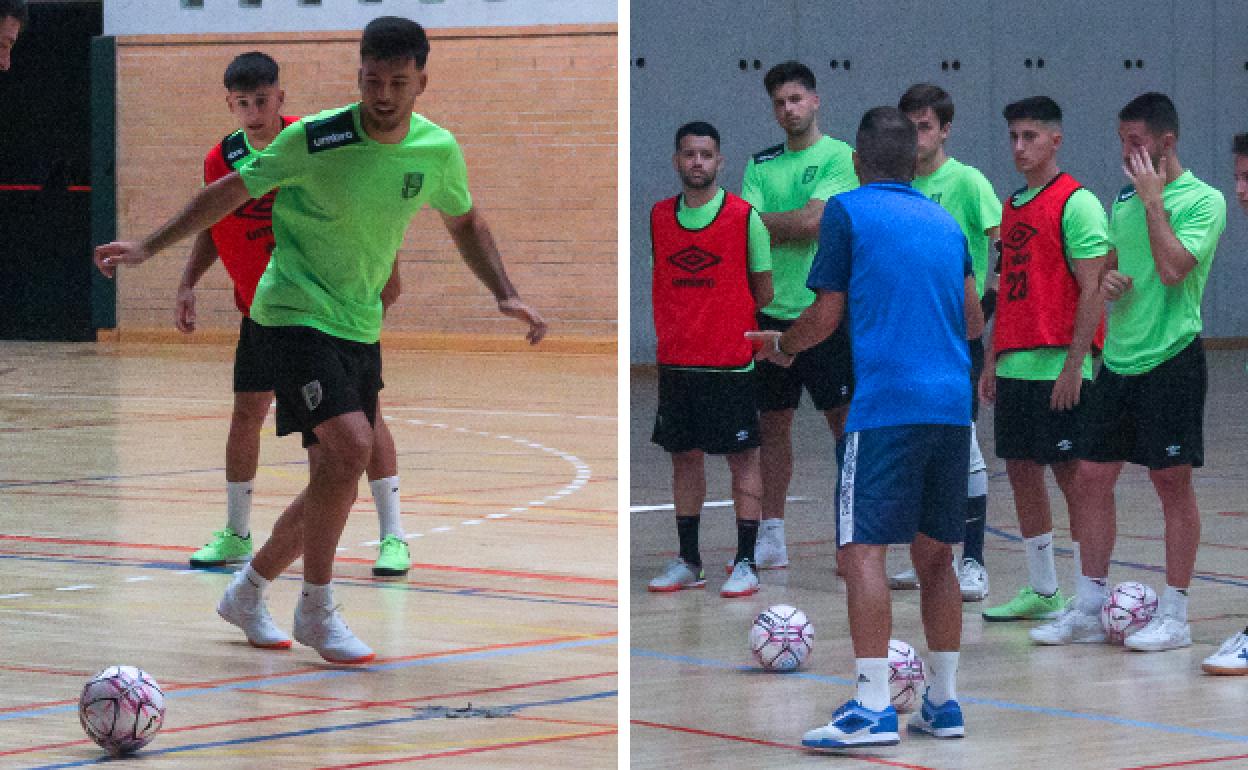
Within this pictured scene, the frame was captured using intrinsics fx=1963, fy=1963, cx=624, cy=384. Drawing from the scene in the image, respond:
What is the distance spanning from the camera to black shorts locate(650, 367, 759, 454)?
7.46m

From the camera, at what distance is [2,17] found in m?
5.38

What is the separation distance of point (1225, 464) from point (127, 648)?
8471 millimetres

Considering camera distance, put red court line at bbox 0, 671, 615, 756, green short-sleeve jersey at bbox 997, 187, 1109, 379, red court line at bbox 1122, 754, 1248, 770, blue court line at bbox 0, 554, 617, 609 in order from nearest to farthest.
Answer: red court line at bbox 1122, 754, 1248, 770 → red court line at bbox 0, 671, 615, 756 → green short-sleeve jersey at bbox 997, 187, 1109, 379 → blue court line at bbox 0, 554, 617, 609

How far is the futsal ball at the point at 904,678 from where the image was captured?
5.30 meters

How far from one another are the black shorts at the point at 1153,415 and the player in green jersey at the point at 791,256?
59.3 inches

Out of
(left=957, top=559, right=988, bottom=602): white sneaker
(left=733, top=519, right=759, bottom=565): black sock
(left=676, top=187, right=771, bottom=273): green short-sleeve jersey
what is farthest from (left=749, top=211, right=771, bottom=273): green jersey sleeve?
(left=957, top=559, right=988, bottom=602): white sneaker

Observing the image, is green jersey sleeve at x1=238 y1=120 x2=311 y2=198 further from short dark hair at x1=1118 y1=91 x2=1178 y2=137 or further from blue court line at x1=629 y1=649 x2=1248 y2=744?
short dark hair at x1=1118 y1=91 x2=1178 y2=137

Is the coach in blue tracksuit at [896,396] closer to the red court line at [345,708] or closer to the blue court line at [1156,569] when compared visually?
the red court line at [345,708]

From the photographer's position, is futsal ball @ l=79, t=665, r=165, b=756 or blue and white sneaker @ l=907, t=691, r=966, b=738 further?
blue and white sneaker @ l=907, t=691, r=966, b=738

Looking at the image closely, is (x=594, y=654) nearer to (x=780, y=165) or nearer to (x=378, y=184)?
(x=378, y=184)

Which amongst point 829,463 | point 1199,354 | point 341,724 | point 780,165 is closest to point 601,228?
point 829,463

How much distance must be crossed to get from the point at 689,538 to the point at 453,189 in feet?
7.22

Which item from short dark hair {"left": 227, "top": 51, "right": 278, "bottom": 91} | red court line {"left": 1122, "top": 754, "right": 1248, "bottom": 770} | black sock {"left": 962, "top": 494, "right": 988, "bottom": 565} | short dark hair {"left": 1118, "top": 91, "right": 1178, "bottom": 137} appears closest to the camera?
red court line {"left": 1122, "top": 754, "right": 1248, "bottom": 770}

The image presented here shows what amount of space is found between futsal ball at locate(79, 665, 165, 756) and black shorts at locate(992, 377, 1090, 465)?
10.7ft
